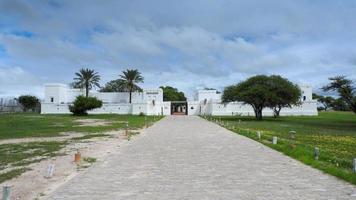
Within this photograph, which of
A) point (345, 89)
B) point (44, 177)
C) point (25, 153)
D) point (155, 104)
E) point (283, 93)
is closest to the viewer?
point (44, 177)

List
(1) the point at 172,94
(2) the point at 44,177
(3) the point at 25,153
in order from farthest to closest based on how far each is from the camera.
A: 1. (1) the point at 172,94
2. (3) the point at 25,153
3. (2) the point at 44,177

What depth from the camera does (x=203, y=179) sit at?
10672 mm

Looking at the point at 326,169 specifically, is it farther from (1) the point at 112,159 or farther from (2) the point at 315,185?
(1) the point at 112,159

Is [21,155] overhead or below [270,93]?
below

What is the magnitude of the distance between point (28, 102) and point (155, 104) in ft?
120

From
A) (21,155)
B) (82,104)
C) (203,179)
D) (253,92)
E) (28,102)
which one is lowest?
(203,179)

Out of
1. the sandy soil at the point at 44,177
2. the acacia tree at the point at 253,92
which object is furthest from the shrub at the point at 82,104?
the sandy soil at the point at 44,177

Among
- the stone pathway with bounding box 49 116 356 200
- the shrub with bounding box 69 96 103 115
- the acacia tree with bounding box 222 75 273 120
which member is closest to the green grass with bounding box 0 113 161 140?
the stone pathway with bounding box 49 116 356 200

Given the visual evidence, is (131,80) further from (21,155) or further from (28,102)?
(21,155)

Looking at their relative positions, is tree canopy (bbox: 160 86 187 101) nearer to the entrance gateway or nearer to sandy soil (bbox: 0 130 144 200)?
the entrance gateway

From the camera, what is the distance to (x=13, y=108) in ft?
323

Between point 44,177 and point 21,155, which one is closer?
point 44,177

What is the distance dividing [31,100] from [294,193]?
108m

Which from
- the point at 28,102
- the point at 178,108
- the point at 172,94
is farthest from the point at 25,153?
the point at 172,94
